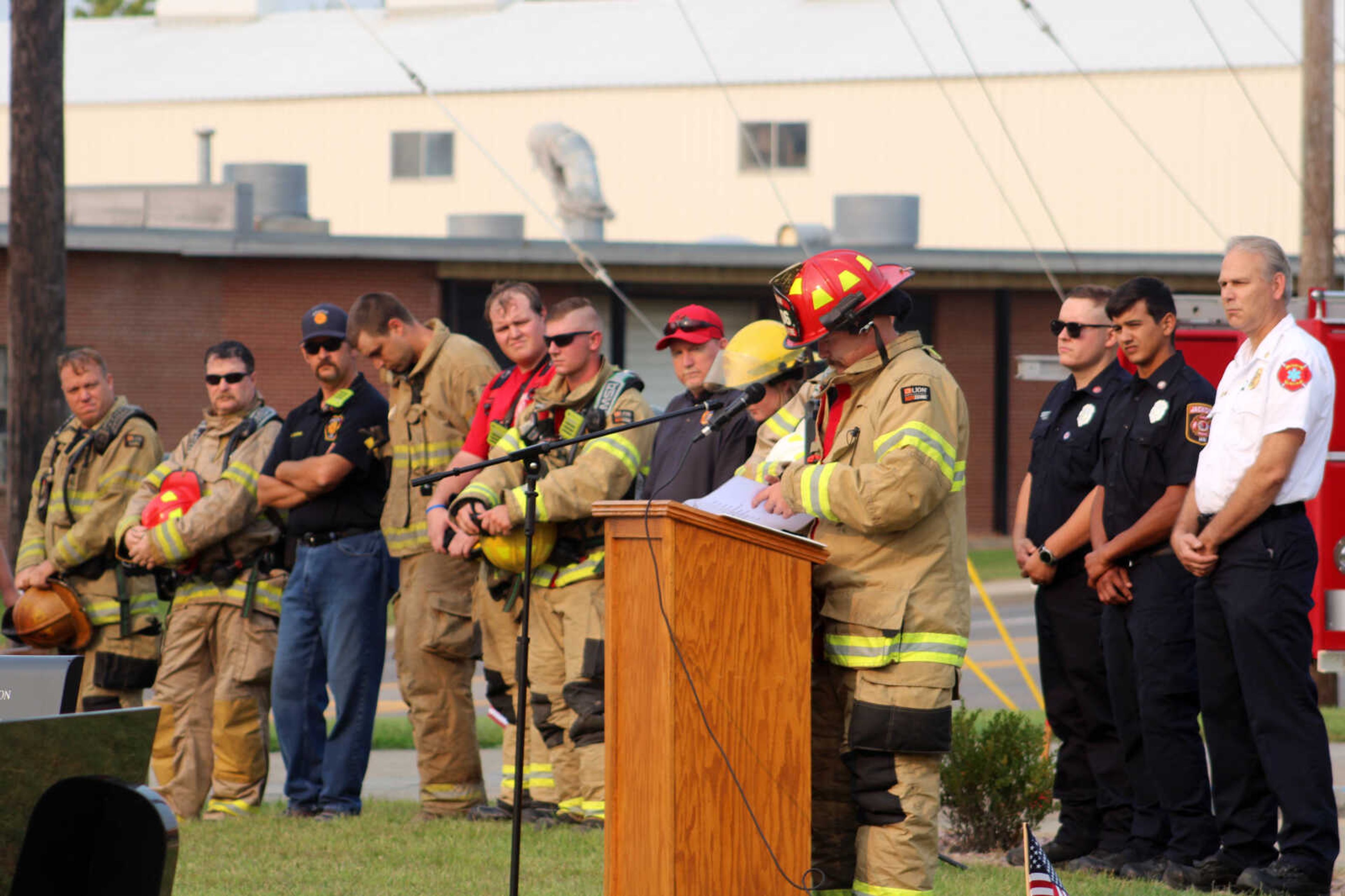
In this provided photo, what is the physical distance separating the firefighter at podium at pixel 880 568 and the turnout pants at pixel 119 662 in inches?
196

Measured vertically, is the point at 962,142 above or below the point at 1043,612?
above

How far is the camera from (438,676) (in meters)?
8.63

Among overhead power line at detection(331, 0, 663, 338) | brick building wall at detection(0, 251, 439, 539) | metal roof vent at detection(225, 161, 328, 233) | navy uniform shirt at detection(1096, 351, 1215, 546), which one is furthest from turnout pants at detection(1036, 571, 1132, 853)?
metal roof vent at detection(225, 161, 328, 233)

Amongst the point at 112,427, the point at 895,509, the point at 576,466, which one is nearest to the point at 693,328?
the point at 576,466

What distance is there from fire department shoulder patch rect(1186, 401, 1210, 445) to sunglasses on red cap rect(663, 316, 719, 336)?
2087 mm

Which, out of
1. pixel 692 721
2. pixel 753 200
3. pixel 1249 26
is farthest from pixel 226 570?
pixel 1249 26

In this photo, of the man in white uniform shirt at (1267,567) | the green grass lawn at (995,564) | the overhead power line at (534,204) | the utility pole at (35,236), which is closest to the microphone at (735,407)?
the man in white uniform shirt at (1267,567)

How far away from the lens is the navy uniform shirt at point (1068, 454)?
7.37 metres

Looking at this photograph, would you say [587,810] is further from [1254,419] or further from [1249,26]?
[1249,26]

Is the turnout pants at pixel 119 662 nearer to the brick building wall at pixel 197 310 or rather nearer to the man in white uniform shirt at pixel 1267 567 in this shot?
the man in white uniform shirt at pixel 1267 567

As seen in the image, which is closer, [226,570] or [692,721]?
[692,721]

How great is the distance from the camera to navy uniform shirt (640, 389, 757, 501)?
7.49 m

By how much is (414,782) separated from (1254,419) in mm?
5577

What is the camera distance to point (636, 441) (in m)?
8.11
